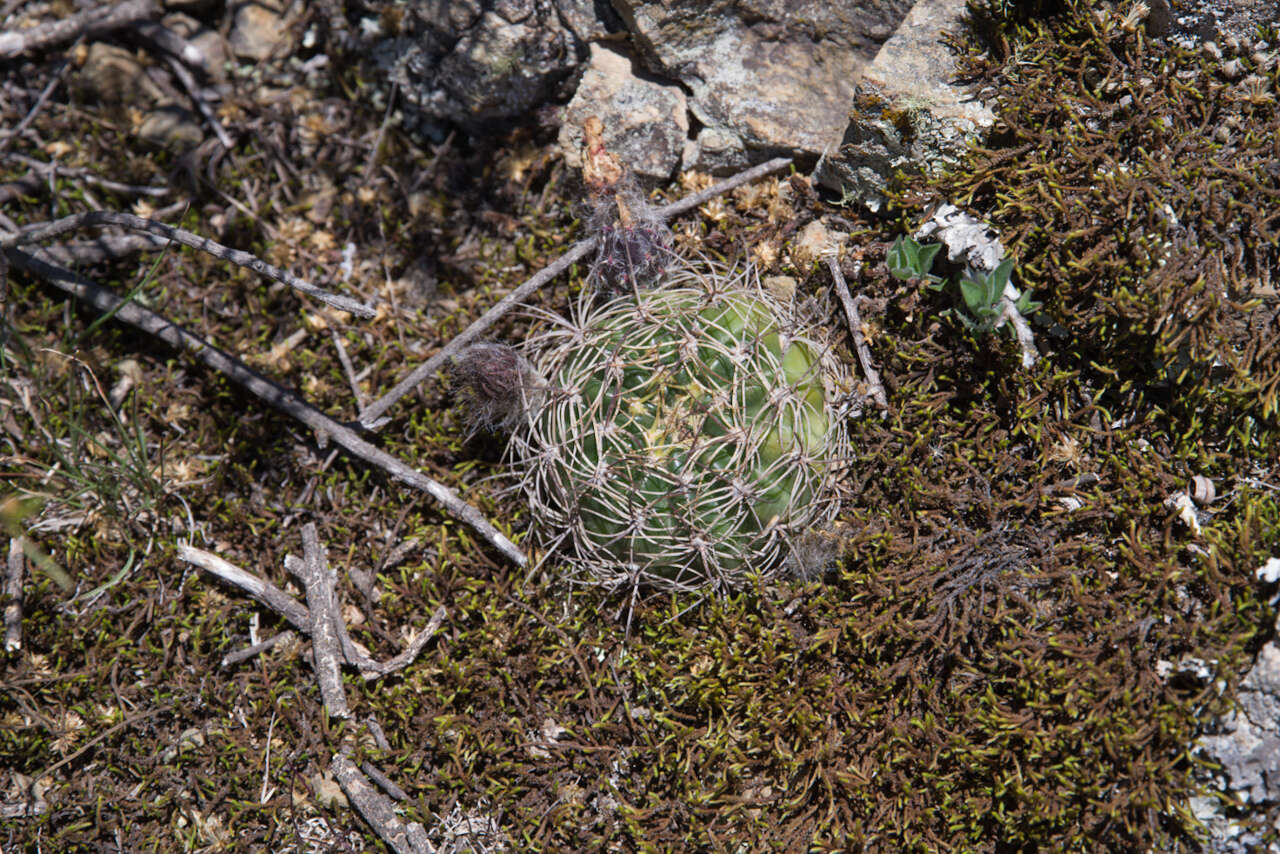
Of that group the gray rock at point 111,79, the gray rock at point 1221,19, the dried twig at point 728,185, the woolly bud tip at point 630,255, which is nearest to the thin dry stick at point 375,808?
the woolly bud tip at point 630,255

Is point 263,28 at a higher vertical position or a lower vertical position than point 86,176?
higher

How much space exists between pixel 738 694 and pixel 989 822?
0.99 m

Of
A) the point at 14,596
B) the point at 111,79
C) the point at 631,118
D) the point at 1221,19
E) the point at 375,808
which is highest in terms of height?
the point at 1221,19

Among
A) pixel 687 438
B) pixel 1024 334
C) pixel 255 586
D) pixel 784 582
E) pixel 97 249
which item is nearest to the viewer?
pixel 687 438

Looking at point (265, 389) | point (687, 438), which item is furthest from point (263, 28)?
point (687, 438)

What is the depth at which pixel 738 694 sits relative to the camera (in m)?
3.09

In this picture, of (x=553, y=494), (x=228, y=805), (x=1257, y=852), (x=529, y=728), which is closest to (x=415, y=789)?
(x=529, y=728)

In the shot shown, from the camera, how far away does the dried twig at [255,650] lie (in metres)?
3.36

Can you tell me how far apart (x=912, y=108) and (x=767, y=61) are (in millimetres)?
734

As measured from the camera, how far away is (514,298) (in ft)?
11.3

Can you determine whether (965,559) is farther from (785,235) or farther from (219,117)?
(219,117)

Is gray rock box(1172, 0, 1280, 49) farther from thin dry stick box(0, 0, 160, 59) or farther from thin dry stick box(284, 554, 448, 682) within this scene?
thin dry stick box(0, 0, 160, 59)

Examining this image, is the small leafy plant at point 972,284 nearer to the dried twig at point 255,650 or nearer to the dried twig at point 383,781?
the dried twig at point 383,781

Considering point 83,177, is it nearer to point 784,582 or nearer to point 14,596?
point 14,596
